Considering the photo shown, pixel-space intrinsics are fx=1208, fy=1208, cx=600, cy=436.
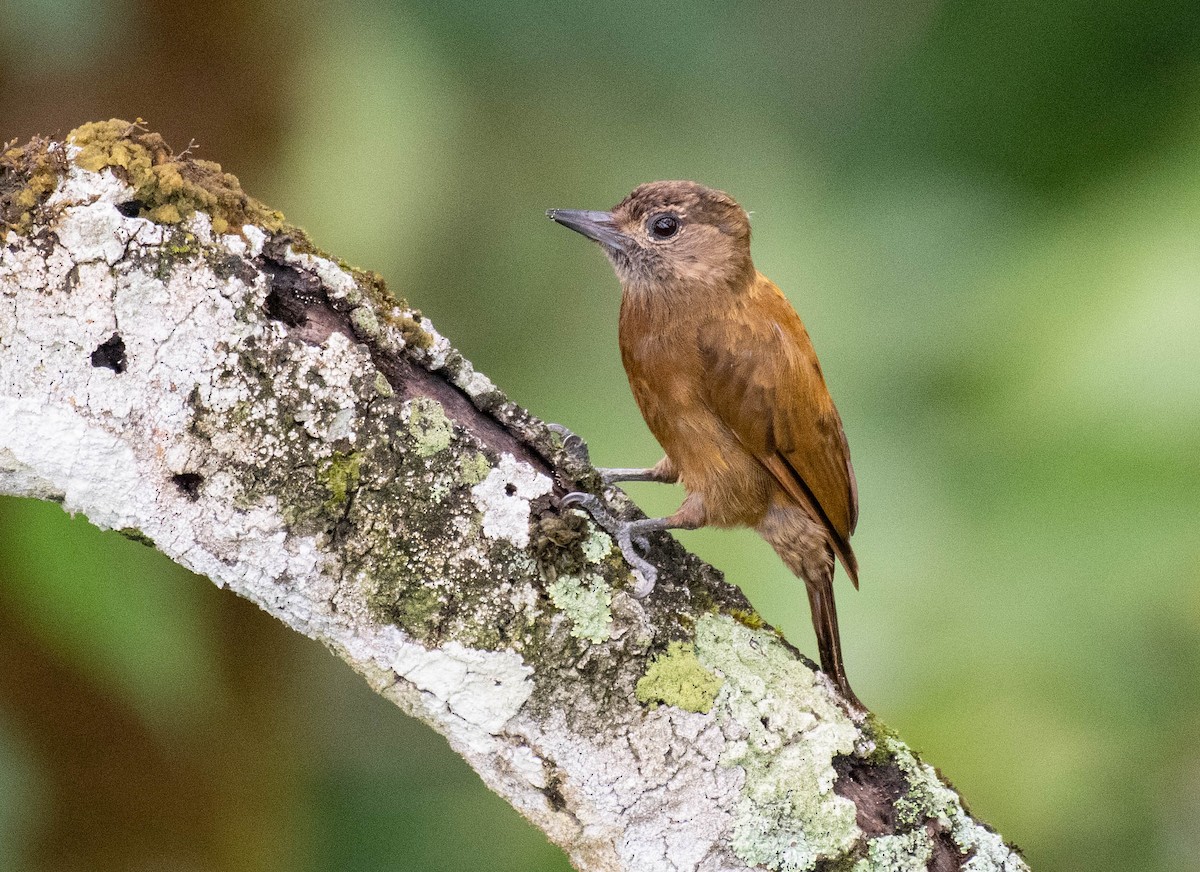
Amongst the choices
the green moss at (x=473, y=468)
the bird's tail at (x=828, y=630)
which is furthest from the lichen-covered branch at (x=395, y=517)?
the bird's tail at (x=828, y=630)

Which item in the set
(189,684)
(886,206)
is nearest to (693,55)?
(886,206)

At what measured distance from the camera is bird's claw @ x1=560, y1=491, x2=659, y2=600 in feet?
5.59

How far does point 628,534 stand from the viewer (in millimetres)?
1788


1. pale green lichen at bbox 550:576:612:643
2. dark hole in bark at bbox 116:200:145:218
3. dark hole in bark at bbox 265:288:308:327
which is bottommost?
dark hole in bark at bbox 116:200:145:218

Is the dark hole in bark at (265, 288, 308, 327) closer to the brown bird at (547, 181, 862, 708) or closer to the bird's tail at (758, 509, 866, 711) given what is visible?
the brown bird at (547, 181, 862, 708)

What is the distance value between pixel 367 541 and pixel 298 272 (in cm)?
36

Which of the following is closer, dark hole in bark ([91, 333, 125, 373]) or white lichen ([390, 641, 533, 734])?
dark hole in bark ([91, 333, 125, 373])

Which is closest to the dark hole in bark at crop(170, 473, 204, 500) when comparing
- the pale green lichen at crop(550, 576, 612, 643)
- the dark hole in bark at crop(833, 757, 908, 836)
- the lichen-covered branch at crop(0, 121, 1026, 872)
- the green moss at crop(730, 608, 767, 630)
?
the lichen-covered branch at crop(0, 121, 1026, 872)

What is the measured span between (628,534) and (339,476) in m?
0.47

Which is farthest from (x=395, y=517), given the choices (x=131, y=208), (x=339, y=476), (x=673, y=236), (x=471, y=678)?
(x=673, y=236)

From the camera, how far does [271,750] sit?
112 inches

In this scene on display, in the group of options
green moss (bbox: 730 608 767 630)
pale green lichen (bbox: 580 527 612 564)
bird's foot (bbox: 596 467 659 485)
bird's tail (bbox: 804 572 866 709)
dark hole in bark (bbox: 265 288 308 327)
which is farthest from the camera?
bird's foot (bbox: 596 467 659 485)

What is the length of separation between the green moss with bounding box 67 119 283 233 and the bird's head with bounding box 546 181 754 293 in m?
1.23

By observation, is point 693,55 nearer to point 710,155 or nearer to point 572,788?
point 710,155
